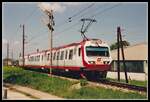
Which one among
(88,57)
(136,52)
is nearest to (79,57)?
(88,57)

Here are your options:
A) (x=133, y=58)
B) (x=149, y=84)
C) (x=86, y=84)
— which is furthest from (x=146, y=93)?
(x=133, y=58)

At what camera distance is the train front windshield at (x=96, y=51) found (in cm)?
2195

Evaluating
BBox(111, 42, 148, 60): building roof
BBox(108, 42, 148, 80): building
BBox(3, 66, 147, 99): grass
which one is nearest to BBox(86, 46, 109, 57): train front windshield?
BBox(3, 66, 147, 99): grass

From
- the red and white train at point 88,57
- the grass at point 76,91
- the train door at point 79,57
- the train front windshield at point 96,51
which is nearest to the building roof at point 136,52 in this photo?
the red and white train at point 88,57

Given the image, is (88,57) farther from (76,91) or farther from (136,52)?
(136,52)

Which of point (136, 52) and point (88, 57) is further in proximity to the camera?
point (136, 52)

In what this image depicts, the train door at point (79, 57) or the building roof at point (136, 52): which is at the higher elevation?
the building roof at point (136, 52)

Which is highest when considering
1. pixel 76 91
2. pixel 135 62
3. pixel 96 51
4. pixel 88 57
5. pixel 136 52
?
pixel 136 52

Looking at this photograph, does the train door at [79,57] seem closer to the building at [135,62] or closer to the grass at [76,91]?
the grass at [76,91]

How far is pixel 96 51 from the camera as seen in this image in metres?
22.2

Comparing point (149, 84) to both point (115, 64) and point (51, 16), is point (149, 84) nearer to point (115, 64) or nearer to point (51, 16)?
point (51, 16)

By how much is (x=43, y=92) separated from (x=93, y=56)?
12.9 feet

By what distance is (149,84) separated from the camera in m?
17.7

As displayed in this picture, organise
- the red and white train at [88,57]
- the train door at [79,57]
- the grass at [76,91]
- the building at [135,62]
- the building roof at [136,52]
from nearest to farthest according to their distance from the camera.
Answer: the grass at [76,91], the red and white train at [88,57], the train door at [79,57], the building at [135,62], the building roof at [136,52]
